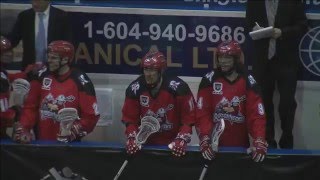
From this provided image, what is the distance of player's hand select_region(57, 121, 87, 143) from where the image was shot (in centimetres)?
513

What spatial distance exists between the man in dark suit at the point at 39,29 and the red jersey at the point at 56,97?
0.80 metres

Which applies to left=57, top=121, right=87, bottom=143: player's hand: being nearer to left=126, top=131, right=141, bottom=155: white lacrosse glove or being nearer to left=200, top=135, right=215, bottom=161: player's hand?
left=126, top=131, right=141, bottom=155: white lacrosse glove

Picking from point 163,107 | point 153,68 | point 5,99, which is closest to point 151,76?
point 153,68

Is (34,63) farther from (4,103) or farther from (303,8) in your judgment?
(303,8)

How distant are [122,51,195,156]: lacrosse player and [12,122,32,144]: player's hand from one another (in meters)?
0.76

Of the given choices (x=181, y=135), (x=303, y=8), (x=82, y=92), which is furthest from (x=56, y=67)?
(x=303, y=8)

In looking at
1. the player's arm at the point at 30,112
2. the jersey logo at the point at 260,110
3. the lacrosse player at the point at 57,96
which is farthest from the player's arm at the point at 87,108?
the jersey logo at the point at 260,110

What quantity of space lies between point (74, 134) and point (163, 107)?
75 cm

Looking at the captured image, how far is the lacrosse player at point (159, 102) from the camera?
523 centimetres

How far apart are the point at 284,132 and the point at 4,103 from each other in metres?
2.59

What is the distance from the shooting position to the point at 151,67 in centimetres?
518

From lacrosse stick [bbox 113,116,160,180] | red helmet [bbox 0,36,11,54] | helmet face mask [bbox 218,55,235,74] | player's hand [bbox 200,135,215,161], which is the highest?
red helmet [bbox 0,36,11,54]

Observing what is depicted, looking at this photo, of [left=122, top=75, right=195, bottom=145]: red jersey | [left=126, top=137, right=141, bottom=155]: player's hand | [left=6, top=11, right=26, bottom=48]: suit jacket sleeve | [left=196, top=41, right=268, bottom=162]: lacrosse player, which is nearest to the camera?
[left=126, top=137, right=141, bottom=155]: player's hand

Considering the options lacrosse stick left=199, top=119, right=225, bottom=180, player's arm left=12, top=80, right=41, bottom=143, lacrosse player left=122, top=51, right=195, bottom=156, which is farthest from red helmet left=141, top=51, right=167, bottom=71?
player's arm left=12, top=80, right=41, bottom=143
